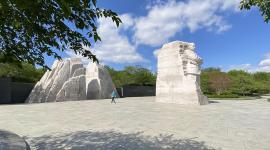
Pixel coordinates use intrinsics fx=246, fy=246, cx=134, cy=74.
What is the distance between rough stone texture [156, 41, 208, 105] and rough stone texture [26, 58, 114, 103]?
8.73 m

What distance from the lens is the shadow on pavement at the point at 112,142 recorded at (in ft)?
22.1

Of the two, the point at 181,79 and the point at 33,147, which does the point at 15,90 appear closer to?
the point at 181,79

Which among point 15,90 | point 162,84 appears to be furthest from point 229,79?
point 15,90

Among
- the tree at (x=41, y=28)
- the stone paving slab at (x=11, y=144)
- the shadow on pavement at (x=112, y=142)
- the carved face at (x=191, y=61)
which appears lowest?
the shadow on pavement at (x=112, y=142)

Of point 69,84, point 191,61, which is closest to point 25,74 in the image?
point 69,84

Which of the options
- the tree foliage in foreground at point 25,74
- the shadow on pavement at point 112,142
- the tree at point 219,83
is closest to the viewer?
the shadow on pavement at point 112,142

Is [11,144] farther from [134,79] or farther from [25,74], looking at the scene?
[134,79]

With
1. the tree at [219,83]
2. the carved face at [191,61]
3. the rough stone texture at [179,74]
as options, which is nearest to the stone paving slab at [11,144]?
the rough stone texture at [179,74]

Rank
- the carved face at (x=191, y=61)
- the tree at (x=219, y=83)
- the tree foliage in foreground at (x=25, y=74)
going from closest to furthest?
the carved face at (x=191, y=61) < the tree foliage in foreground at (x=25, y=74) < the tree at (x=219, y=83)

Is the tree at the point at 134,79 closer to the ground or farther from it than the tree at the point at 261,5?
farther from it

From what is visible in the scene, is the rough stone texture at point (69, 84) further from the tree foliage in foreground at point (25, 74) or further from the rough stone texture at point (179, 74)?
the rough stone texture at point (179, 74)

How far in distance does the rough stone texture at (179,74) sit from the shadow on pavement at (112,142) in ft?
45.0

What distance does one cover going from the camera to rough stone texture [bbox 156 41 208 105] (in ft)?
69.9

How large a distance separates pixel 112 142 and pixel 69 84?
66.9 ft
